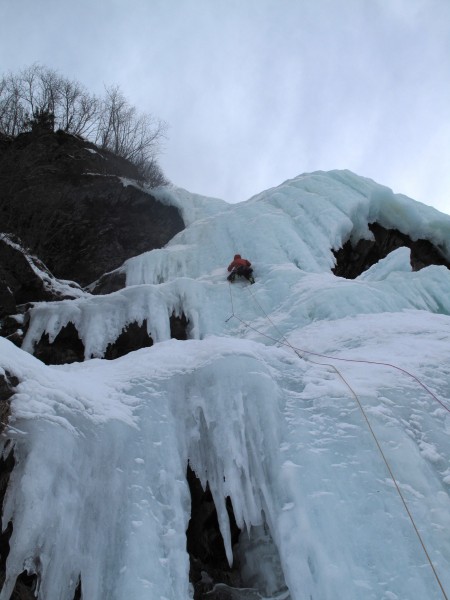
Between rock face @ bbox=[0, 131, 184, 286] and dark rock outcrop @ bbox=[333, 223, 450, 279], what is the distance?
4.23 metres

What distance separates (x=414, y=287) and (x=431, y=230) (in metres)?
4.22

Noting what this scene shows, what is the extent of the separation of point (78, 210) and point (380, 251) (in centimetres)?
725

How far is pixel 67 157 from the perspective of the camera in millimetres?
12016

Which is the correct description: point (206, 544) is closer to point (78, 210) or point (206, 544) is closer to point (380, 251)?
point (78, 210)

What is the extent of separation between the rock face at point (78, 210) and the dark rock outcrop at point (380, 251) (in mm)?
4233

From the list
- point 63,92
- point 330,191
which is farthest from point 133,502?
point 63,92

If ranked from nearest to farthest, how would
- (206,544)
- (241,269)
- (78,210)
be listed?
(206,544)
(241,269)
(78,210)

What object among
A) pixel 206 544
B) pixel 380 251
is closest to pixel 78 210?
pixel 380 251

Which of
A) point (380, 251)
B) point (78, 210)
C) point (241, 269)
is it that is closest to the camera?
point (241, 269)

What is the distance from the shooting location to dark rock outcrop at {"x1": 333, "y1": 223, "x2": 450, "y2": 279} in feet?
38.4

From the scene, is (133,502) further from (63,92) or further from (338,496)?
(63,92)

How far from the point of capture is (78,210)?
38.9 ft

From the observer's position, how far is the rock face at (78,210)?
36.2ft

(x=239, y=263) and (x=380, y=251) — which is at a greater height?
(x=380, y=251)
